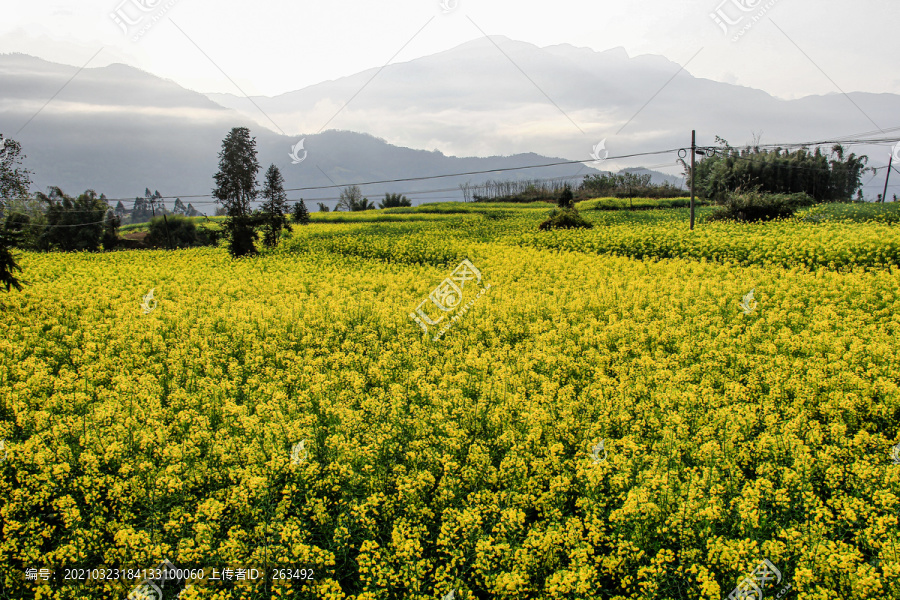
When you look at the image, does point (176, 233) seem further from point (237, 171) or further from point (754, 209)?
point (754, 209)

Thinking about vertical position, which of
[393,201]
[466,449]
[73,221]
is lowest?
[466,449]

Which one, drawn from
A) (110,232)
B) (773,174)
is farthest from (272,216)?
(773,174)

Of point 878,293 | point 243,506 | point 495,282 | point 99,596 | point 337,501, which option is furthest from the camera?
point 495,282

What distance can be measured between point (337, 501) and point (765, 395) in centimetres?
663

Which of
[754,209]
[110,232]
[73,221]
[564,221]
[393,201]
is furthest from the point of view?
[393,201]

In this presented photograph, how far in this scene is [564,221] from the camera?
111 feet

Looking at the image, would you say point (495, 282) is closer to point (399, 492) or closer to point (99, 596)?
point (399, 492)

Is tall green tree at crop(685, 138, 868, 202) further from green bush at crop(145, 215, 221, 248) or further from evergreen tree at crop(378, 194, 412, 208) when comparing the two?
green bush at crop(145, 215, 221, 248)

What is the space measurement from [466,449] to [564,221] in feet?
97.6

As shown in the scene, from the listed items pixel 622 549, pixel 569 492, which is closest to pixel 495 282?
pixel 569 492

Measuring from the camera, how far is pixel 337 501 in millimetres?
5406

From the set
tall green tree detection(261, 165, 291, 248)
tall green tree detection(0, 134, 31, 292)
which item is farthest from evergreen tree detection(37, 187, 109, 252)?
tall green tree detection(261, 165, 291, 248)

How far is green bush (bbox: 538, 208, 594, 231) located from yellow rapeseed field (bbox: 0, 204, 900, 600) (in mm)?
21325

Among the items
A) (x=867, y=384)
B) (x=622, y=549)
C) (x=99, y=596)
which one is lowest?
(x=99, y=596)
